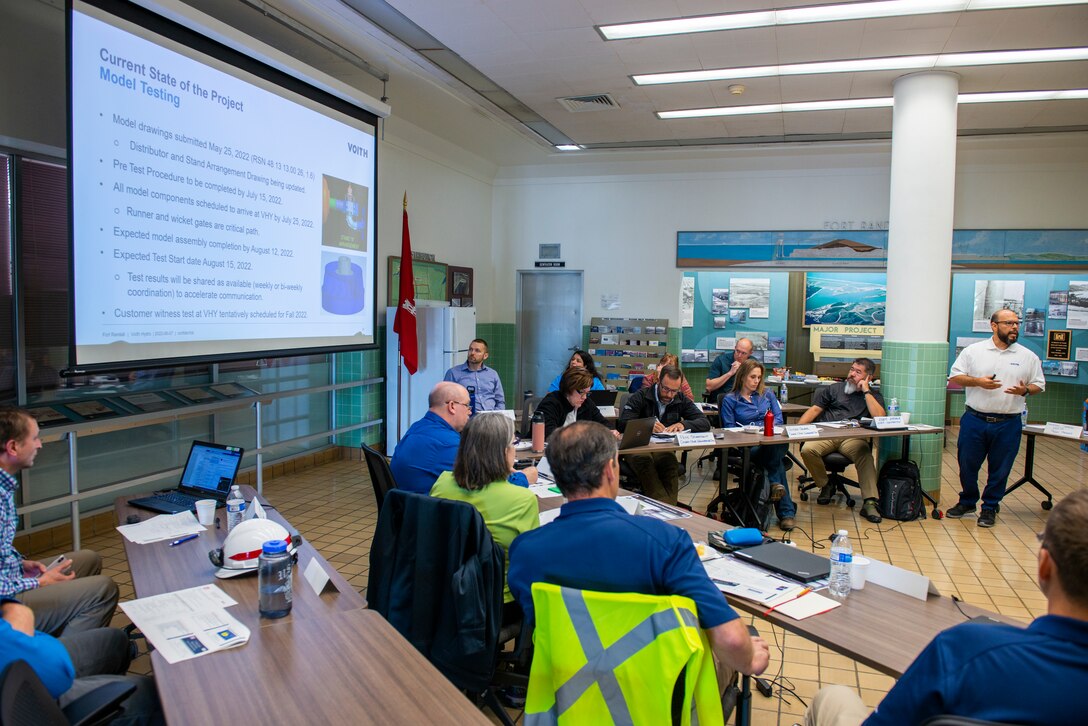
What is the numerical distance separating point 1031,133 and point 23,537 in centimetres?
1015

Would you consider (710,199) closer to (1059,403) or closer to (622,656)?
(1059,403)

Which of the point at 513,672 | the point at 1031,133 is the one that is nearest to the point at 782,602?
the point at 513,672

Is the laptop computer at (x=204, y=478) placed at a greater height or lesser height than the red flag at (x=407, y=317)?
lesser

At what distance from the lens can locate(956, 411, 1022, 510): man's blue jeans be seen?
552 centimetres

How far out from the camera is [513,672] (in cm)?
271

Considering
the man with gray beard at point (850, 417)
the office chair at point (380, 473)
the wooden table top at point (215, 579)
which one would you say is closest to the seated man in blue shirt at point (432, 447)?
the office chair at point (380, 473)

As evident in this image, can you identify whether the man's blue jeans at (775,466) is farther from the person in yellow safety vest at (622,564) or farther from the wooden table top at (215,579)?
the wooden table top at (215,579)

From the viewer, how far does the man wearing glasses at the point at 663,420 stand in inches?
203

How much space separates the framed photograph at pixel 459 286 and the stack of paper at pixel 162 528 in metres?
6.10

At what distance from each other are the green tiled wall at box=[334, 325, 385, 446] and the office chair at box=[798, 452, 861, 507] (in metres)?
4.43

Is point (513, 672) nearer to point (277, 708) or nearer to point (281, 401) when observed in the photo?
point (277, 708)

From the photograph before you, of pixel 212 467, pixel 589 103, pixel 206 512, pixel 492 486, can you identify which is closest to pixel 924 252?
pixel 589 103

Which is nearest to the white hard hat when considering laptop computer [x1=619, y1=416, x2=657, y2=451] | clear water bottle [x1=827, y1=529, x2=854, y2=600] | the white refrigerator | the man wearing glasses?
clear water bottle [x1=827, y1=529, x2=854, y2=600]

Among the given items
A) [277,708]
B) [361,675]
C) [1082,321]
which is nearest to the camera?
[277,708]
